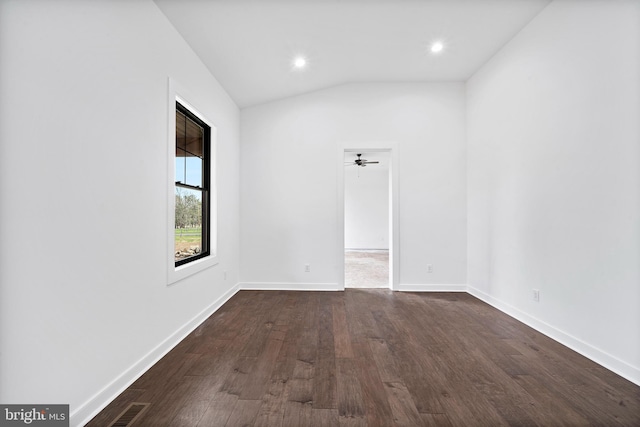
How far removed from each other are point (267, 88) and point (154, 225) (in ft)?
8.21

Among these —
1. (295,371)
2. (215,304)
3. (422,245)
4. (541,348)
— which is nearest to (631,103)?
(541,348)

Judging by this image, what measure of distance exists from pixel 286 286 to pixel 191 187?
2.01m

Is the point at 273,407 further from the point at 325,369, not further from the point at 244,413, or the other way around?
the point at 325,369

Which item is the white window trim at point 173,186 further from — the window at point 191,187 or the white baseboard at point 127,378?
the white baseboard at point 127,378

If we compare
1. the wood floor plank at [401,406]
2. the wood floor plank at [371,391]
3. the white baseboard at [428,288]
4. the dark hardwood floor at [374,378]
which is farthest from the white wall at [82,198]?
the white baseboard at [428,288]

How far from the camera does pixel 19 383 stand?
120cm

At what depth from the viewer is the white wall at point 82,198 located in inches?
46.9

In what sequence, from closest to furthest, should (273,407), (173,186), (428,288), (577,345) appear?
(273,407) < (577,345) < (173,186) < (428,288)

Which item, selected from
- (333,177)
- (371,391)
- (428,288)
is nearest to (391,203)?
(333,177)

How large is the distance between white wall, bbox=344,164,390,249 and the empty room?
578 centimetres

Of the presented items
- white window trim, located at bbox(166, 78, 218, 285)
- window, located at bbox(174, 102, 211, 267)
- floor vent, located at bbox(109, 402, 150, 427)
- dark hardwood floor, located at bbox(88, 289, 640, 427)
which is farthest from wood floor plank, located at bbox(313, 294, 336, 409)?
window, located at bbox(174, 102, 211, 267)

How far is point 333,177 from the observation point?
418 centimetres

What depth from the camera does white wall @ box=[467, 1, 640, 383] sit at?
76.5 inches

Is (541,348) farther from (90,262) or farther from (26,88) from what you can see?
(26,88)
